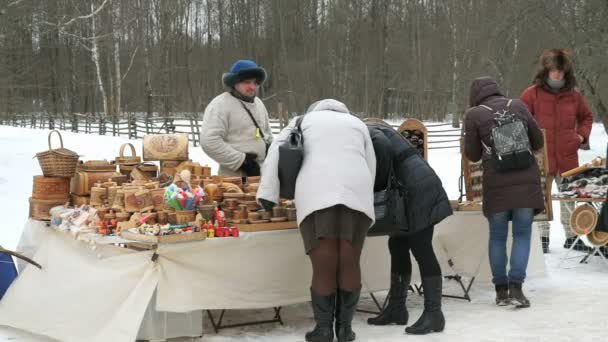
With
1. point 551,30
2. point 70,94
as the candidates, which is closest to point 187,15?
Result: point 70,94

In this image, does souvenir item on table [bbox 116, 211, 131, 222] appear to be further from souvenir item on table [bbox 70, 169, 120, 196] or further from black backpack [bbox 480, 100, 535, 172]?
black backpack [bbox 480, 100, 535, 172]

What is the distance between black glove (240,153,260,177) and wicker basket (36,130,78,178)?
117 cm

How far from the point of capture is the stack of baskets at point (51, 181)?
4.95m

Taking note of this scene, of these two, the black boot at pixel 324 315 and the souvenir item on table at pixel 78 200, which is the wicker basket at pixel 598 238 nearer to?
the black boot at pixel 324 315

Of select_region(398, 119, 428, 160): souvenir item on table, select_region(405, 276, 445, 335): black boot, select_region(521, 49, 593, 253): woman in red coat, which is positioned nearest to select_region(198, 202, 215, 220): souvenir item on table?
select_region(405, 276, 445, 335): black boot

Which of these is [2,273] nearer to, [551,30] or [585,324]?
[585,324]

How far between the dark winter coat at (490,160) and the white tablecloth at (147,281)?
30.9 inches

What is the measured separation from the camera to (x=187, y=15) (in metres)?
35.7

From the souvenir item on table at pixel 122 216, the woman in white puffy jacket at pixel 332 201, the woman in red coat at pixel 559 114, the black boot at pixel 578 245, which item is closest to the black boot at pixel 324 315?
the woman in white puffy jacket at pixel 332 201

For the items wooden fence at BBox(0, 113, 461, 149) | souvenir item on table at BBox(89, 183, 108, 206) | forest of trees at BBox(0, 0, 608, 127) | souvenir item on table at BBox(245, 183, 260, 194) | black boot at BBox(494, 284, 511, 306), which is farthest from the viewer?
forest of trees at BBox(0, 0, 608, 127)

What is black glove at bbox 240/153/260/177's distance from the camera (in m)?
5.29

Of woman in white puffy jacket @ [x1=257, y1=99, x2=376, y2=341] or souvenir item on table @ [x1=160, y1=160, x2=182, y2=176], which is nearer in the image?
woman in white puffy jacket @ [x1=257, y1=99, x2=376, y2=341]

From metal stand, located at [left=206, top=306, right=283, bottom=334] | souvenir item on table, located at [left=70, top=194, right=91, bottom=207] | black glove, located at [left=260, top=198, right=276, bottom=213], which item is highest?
black glove, located at [left=260, top=198, right=276, bottom=213]

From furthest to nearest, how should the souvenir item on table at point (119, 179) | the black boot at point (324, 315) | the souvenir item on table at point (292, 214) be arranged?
1. the souvenir item on table at point (119, 179)
2. the souvenir item on table at point (292, 214)
3. the black boot at point (324, 315)
